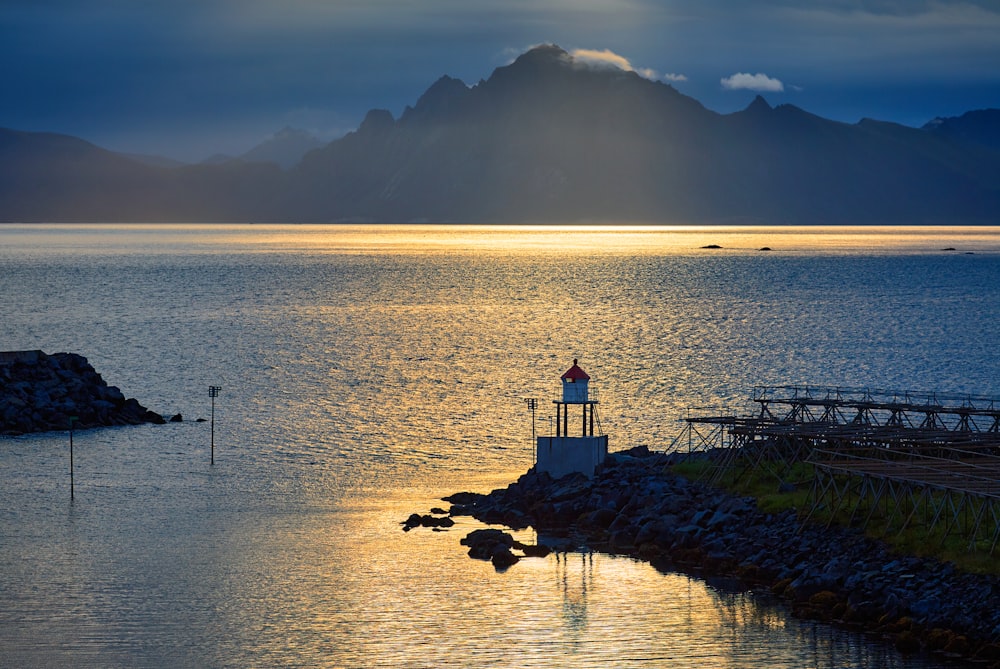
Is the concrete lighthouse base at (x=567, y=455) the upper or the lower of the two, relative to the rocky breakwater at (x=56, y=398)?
lower

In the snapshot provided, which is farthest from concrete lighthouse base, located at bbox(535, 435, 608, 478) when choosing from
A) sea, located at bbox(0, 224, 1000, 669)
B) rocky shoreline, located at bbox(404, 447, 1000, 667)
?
sea, located at bbox(0, 224, 1000, 669)

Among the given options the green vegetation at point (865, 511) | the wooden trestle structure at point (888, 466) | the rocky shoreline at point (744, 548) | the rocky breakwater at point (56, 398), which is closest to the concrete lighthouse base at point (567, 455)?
the rocky shoreline at point (744, 548)

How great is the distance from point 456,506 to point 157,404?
36.4 m

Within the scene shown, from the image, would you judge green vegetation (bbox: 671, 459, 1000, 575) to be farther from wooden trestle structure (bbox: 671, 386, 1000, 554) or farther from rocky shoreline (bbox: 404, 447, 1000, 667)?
rocky shoreline (bbox: 404, 447, 1000, 667)

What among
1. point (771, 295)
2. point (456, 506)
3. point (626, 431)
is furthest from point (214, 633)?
point (771, 295)

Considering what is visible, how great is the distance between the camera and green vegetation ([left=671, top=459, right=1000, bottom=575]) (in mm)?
37906

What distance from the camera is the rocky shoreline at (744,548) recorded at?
35.3 m

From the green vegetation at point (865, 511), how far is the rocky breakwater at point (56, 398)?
36626mm

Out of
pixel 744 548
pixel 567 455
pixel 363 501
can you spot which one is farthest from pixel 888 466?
pixel 363 501

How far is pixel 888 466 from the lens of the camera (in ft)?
146

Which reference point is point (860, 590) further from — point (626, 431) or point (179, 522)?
point (626, 431)

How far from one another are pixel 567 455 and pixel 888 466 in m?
15.5

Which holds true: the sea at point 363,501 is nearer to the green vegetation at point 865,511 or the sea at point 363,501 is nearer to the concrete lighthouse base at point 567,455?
the concrete lighthouse base at point 567,455

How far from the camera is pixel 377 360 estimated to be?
107938 mm
